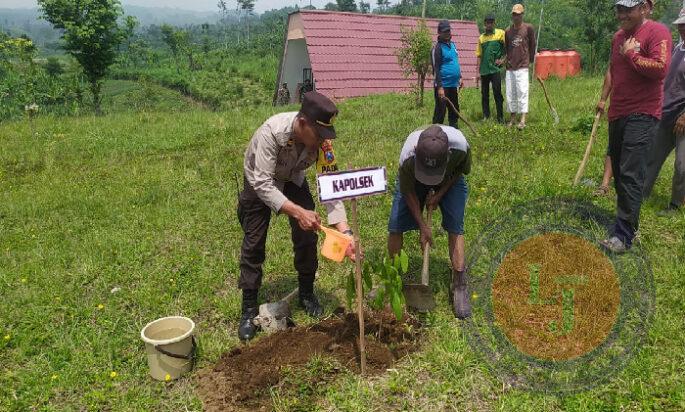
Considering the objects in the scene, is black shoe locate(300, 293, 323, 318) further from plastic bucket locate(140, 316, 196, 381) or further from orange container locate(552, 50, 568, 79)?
orange container locate(552, 50, 568, 79)

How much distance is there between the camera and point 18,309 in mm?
4016

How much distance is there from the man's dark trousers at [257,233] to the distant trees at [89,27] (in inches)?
549

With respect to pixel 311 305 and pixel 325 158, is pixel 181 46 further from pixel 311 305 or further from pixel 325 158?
pixel 325 158

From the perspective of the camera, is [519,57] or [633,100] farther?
[519,57]

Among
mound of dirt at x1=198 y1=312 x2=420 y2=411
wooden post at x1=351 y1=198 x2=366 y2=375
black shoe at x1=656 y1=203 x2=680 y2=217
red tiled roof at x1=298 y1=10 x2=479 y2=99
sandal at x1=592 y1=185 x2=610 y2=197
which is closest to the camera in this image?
wooden post at x1=351 y1=198 x2=366 y2=375

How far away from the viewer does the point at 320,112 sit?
2.92m

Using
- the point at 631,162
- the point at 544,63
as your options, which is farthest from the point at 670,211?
the point at 544,63

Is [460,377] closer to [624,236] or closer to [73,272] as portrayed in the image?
[624,236]

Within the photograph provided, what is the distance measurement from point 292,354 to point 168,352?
788 millimetres

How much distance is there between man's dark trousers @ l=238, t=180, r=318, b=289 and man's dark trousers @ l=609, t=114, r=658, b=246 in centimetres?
266

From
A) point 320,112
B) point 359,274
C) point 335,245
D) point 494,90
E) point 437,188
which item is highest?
point 320,112

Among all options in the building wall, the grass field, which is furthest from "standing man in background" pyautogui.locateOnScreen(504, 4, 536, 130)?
the building wall

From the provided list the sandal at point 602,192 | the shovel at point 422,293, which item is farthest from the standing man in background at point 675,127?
the shovel at point 422,293

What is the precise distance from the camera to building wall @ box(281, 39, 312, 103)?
18913 millimetres
